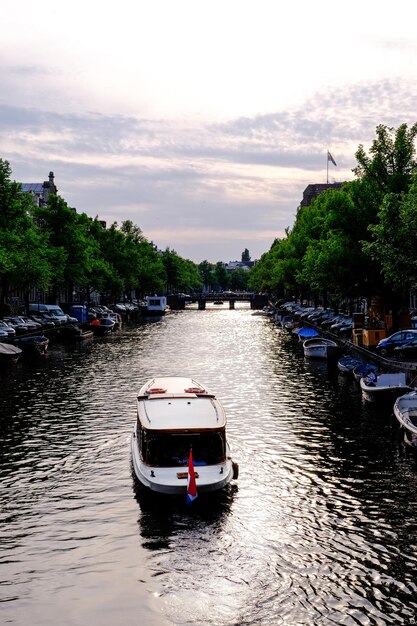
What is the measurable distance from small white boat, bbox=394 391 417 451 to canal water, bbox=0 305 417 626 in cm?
101

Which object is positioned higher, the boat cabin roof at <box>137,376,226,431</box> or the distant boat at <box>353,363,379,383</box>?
the boat cabin roof at <box>137,376,226,431</box>

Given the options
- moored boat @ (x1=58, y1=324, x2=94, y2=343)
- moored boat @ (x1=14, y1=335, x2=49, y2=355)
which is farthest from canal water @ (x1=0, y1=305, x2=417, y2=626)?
moored boat @ (x1=58, y1=324, x2=94, y2=343)

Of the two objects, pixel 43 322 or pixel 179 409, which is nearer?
pixel 179 409

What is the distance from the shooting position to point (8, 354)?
190 ft

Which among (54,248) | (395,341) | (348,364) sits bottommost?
(348,364)

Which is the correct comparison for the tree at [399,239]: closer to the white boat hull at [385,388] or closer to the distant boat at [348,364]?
the white boat hull at [385,388]

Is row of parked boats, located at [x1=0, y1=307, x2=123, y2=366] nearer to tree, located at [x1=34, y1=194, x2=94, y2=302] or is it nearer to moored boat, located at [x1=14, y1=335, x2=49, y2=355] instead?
moored boat, located at [x1=14, y1=335, x2=49, y2=355]

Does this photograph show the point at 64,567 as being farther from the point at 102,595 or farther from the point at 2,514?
A: the point at 2,514

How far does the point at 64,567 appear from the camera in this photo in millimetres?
19266

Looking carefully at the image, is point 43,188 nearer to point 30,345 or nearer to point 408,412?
point 30,345

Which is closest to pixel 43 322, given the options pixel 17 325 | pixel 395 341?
pixel 17 325

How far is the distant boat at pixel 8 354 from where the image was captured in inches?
2253

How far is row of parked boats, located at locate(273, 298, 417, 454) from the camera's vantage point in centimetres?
3144

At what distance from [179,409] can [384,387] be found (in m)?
17.7
